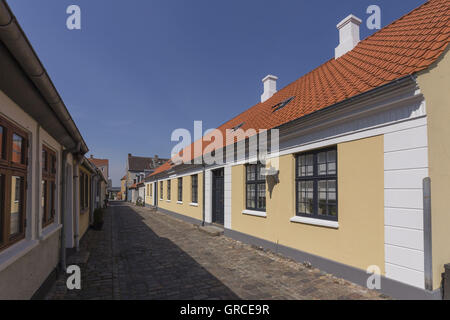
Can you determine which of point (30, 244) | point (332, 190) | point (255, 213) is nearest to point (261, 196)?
point (255, 213)

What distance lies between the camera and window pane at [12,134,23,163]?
325cm

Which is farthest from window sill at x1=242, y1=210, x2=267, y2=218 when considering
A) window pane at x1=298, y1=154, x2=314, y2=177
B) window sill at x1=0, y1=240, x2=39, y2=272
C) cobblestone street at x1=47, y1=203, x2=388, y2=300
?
window sill at x1=0, y1=240, x2=39, y2=272

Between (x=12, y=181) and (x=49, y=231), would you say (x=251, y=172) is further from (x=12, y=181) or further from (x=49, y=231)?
(x=12, y=181)

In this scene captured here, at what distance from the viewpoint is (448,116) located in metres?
4.17

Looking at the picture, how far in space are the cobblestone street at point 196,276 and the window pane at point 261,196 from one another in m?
1.29

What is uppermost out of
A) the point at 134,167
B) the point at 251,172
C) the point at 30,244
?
the point at 134,167

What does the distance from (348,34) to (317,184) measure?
6482mm

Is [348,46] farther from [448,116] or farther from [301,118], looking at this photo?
[448,116]

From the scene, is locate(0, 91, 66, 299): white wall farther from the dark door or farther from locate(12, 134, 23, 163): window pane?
the dark door

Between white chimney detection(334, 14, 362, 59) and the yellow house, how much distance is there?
44.2 inches

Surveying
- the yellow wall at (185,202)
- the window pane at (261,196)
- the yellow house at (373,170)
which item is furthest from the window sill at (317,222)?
the yellow wall at (185,202)

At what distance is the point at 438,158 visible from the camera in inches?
156

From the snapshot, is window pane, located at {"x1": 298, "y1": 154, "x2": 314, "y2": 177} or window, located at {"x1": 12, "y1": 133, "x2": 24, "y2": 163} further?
window pane, located at {"x1": 298, "y1": 154, "x2": 314, "y2": 177}

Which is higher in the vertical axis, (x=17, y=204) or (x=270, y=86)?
(x=270, y=86)
